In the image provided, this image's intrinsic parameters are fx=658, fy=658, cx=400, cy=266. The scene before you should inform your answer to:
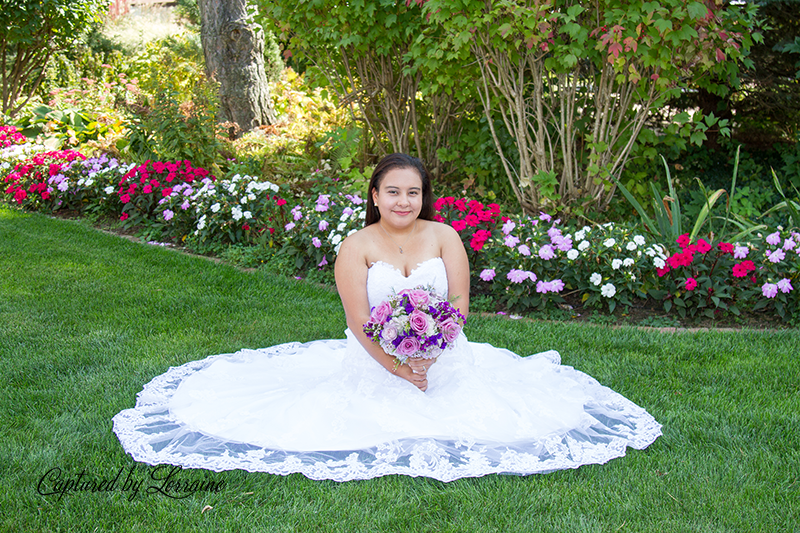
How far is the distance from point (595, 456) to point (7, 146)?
9.78 m

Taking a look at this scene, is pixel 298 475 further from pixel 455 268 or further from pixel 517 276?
pixel 517 276

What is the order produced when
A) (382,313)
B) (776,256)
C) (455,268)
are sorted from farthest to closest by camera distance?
(776,256) < (455,268) < (382,313)

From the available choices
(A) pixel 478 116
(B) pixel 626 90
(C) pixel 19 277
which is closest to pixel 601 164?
(B) pixel 626 90

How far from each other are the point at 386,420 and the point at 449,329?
50cm

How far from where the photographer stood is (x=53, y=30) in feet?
38.3

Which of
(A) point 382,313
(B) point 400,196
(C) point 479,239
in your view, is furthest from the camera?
(C) point 479,239

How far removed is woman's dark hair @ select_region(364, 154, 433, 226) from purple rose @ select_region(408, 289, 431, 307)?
58cm

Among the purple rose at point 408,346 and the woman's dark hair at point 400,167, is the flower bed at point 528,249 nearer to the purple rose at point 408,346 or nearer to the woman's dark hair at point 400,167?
the woman's dark hair at point 400,167

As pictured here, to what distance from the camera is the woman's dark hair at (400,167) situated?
297 cm

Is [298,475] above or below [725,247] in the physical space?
below

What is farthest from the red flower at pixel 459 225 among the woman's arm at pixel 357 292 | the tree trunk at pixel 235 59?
the tree trunk at pixel 235 59

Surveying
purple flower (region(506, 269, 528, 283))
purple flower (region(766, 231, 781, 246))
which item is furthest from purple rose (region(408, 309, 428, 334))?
purple flower (region(766, 231, 781, 246))

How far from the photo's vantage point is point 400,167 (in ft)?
9.69

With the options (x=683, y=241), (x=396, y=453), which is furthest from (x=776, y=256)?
(x=396, y=453)
